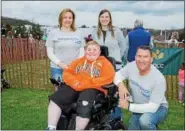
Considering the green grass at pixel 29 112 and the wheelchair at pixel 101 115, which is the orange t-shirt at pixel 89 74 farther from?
the green grass at pixel 29 112

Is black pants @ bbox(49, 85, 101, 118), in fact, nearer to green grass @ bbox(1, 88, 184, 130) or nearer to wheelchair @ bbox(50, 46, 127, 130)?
wheelchair @ bbox(50, 46, 127, 130)

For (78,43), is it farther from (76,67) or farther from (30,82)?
(30,82)

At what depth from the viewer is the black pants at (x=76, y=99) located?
4.44 meters

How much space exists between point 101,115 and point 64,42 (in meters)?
1.52

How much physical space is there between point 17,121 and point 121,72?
2.50 m

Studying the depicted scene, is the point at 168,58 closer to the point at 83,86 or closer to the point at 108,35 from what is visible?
the point at 108,35

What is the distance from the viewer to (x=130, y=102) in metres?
4.50

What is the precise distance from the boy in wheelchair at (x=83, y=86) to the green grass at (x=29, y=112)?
1.60 metres

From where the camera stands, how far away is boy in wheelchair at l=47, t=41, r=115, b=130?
4.46 metres

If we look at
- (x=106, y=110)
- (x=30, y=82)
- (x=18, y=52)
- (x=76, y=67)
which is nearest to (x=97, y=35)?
(x=76, y=67)

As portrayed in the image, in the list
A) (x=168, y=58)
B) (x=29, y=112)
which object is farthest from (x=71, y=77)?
(x=168, y=58)

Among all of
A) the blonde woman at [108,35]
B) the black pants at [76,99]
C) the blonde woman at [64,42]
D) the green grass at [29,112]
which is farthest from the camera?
the green grass at [29,112]

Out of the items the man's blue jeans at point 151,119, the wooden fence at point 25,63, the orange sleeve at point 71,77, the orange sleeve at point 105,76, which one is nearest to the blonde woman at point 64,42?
the orange sleeve at point 71,77

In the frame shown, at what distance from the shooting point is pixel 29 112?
23.9 ft
